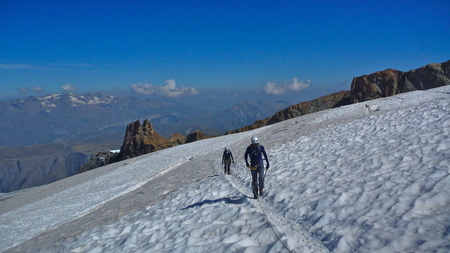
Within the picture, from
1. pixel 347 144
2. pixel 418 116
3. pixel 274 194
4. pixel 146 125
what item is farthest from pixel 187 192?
pixel 146 125

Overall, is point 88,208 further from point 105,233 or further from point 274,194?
point 274,194

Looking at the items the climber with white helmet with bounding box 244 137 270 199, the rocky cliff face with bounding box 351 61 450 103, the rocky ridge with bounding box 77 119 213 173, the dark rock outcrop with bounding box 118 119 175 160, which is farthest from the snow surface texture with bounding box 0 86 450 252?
the dark rock outcrop with bounding box 118 119 175 160

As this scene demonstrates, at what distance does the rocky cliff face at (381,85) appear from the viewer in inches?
1946

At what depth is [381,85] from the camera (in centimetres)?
5794

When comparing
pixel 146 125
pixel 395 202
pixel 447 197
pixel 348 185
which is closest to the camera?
pixel 447 197

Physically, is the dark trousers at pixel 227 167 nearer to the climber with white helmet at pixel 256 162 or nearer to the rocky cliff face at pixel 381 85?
the climber with white helmet at pixel 256 162

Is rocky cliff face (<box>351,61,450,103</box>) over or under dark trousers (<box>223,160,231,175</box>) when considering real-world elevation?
over

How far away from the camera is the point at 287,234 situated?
8250mm

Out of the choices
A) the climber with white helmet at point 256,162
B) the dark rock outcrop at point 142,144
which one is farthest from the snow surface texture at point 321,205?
the dark rock outcrop at point 142,144

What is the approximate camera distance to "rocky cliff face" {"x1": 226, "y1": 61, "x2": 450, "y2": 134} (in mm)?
49438

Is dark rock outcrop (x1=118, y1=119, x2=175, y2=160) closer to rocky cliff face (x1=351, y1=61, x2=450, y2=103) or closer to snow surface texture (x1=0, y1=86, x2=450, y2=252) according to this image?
rocky cliff face (x1=351, y1=61, x2=450, y2=103)

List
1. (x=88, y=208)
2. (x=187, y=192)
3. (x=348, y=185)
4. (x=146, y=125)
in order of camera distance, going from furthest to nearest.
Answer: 1. (x=146, y=125)
2. (x=88, y=208)
3. (x=187, y=192)
4. (x=348, y=185)

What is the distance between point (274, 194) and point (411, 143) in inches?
268

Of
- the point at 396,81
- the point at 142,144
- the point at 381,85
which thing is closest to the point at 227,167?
the point at 396,81
